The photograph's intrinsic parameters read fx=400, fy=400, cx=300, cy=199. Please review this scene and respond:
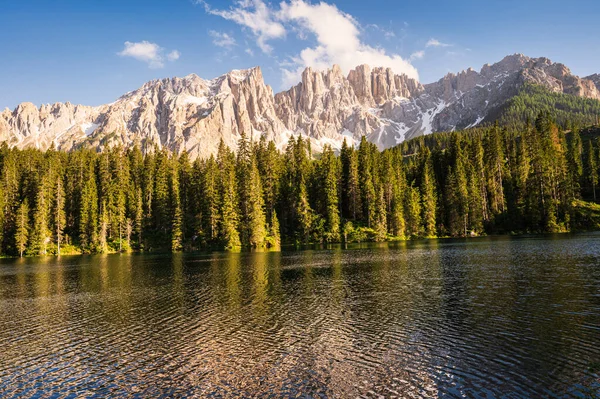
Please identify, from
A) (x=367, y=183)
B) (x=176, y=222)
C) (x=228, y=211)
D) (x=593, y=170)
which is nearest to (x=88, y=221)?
(x=176, y=222)

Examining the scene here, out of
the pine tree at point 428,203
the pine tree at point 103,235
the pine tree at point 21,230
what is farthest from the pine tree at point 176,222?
the pine tree at point 428,203

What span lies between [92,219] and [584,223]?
429 feet

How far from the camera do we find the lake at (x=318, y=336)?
1669 centimetres

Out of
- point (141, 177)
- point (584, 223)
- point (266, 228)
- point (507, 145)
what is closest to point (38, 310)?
point (266, 228)

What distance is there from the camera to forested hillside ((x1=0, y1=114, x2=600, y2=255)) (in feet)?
348

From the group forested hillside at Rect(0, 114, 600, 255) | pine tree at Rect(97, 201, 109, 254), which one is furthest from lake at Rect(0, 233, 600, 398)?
pine tree at Rect(97, 201, 109, 254)

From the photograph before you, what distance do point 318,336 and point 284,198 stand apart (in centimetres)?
9839

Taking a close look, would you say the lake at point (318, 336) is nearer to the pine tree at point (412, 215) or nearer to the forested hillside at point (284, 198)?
the forested hillside at point (284, 198)

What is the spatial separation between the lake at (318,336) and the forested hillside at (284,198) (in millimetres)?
64631

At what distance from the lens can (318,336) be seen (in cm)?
2352

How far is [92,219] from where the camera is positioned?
10825 centimetres

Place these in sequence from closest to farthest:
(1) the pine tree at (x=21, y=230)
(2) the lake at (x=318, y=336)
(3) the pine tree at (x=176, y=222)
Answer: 1. (2) the lake at (x=318, y=336)
2. (1) the pine tree at (x=21, y=230)
3. (3) the pine tree at (x=176, y=222)

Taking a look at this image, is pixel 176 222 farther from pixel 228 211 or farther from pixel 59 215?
pixel 59 215

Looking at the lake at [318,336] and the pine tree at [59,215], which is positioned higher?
the pine tree at [59,215]
